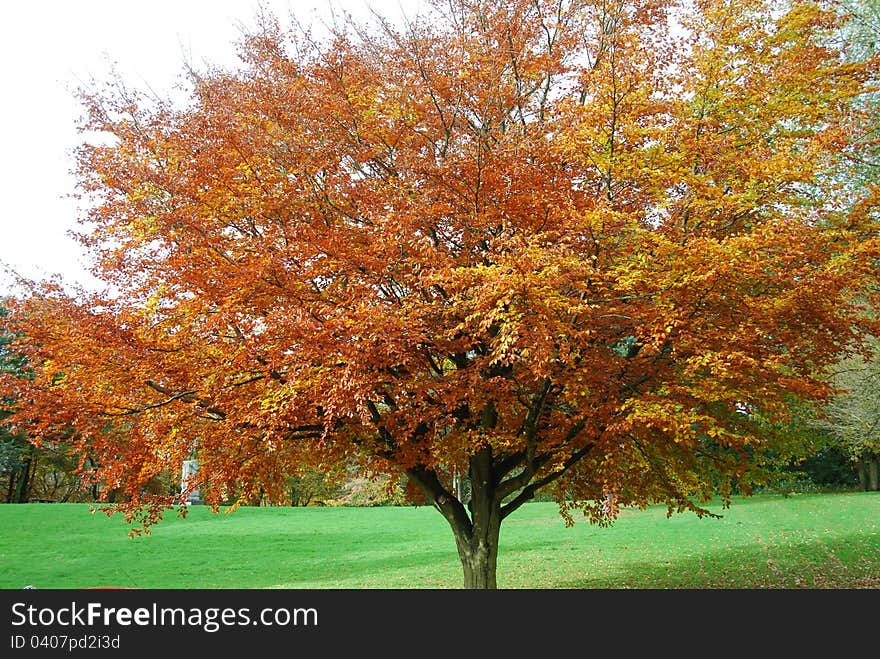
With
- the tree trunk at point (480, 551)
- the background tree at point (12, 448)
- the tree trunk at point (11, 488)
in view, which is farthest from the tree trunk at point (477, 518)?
the tree trunk at point (11, 488)

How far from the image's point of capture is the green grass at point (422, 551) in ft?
57.3

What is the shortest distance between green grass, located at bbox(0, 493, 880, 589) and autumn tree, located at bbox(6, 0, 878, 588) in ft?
25.2

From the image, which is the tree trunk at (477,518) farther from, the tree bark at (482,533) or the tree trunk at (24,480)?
the tree trunk at (24,480)

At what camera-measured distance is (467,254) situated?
9914 millimetres

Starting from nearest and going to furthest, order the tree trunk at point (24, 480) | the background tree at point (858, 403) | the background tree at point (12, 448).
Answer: the background tree at point (858, 403) < the background tree at point (12, 448) < the tree trunk at point (24, 480)

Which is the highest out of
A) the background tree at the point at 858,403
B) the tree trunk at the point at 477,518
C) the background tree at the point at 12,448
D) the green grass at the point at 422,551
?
the background tree at the point at 12,448

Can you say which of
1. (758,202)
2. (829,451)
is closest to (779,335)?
(758,202)

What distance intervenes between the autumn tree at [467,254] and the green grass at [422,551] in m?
7.69

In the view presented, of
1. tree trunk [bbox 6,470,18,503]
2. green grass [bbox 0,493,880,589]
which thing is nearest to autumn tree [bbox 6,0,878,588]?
green grass [bbox 0,493,880,589]

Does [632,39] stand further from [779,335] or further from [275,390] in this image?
[275,390]

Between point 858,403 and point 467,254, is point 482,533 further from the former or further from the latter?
point 858,403

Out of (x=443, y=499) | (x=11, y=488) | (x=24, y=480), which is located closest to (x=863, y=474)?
(x=443, y=499)

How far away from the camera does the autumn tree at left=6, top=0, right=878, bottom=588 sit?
812 cm

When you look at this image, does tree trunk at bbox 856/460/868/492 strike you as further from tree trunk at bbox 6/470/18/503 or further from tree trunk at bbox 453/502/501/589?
tree trunk at bbox 6/470/18/503
